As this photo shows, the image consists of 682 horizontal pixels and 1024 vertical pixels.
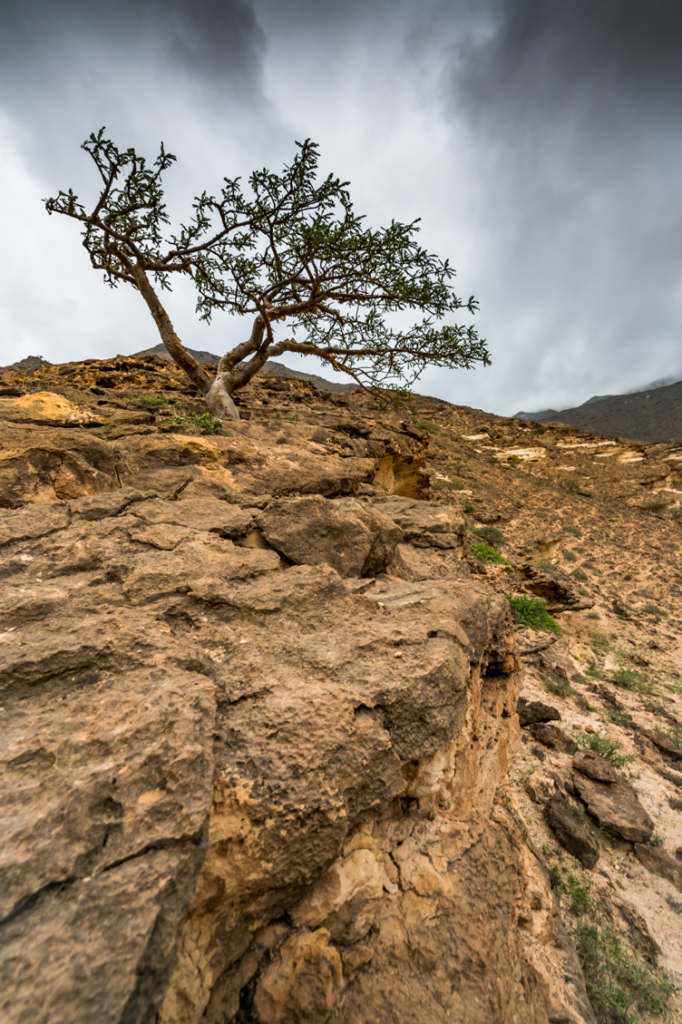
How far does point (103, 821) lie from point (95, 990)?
0.42m

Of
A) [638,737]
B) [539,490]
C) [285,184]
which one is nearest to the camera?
[638,737]

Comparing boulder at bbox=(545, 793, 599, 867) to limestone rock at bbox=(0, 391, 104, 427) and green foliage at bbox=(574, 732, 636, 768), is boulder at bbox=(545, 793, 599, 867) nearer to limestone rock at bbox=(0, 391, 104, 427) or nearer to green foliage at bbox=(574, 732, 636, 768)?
green foliage at bbox=(574, 732, 636, 768)

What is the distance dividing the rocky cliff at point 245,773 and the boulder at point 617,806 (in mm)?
1493

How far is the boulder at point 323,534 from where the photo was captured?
3.35 m

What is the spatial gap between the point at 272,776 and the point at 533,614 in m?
8.88

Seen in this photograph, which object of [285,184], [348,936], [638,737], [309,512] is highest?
[285,184]

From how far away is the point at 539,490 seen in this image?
1811 centimetres

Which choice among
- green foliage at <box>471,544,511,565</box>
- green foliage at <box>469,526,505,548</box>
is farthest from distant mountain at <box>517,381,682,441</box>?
green foliage at <box>471,544,511,565</box>

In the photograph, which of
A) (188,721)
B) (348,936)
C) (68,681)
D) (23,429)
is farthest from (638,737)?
(23,429)

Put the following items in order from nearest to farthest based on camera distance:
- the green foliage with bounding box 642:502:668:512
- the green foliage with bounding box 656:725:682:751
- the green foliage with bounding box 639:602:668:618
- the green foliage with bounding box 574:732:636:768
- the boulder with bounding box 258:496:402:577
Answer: the boulder with bounding box 258:496:402:577
the green foliage with bounding box 574:732:636:768
the green foliage with bounding box 656:725:682:751
the green foliage with bounding box 639:602:668:618
the green foliage with bounding box 642:502:668:512

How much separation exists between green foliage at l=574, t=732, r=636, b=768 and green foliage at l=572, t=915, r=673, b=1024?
2.32m

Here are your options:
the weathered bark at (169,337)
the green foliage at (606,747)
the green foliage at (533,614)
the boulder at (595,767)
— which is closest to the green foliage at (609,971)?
the boulder at (595,767)

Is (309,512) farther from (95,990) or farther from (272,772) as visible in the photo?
(95,990)

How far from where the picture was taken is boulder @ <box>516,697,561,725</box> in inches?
237
